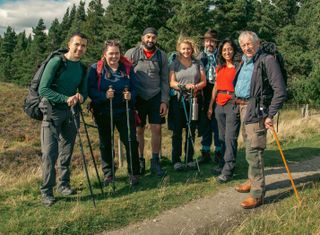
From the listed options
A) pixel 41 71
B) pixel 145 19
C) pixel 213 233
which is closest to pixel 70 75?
pixel 41 71

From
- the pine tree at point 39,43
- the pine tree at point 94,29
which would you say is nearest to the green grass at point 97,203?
the pine tree at point 94,29

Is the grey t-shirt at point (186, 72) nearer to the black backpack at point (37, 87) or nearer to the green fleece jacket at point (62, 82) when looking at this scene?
the green fleece jacket at point (62, 82)

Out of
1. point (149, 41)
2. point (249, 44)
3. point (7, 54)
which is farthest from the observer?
point (7, 54)

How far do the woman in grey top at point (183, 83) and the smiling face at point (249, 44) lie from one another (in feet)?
5.69

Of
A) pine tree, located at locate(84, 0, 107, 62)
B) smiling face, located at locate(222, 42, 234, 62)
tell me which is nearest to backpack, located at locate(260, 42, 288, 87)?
smiling face, located at locate(222, 42, 234, 62)

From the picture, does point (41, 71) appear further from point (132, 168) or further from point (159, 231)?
point (159, 231)

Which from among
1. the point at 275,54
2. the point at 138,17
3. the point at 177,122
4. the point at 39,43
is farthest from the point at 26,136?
the point at 39,43

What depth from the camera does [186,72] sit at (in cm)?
742

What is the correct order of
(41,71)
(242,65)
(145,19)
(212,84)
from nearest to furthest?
(41,71) → (242,65) → (212,84) → (145,19)

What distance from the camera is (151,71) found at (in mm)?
7059

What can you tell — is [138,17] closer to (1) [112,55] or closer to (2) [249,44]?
(1) [112,55]

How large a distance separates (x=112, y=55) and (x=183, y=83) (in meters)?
1.68

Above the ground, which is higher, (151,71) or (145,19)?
(145,19)

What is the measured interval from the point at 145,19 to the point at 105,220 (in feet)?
120
